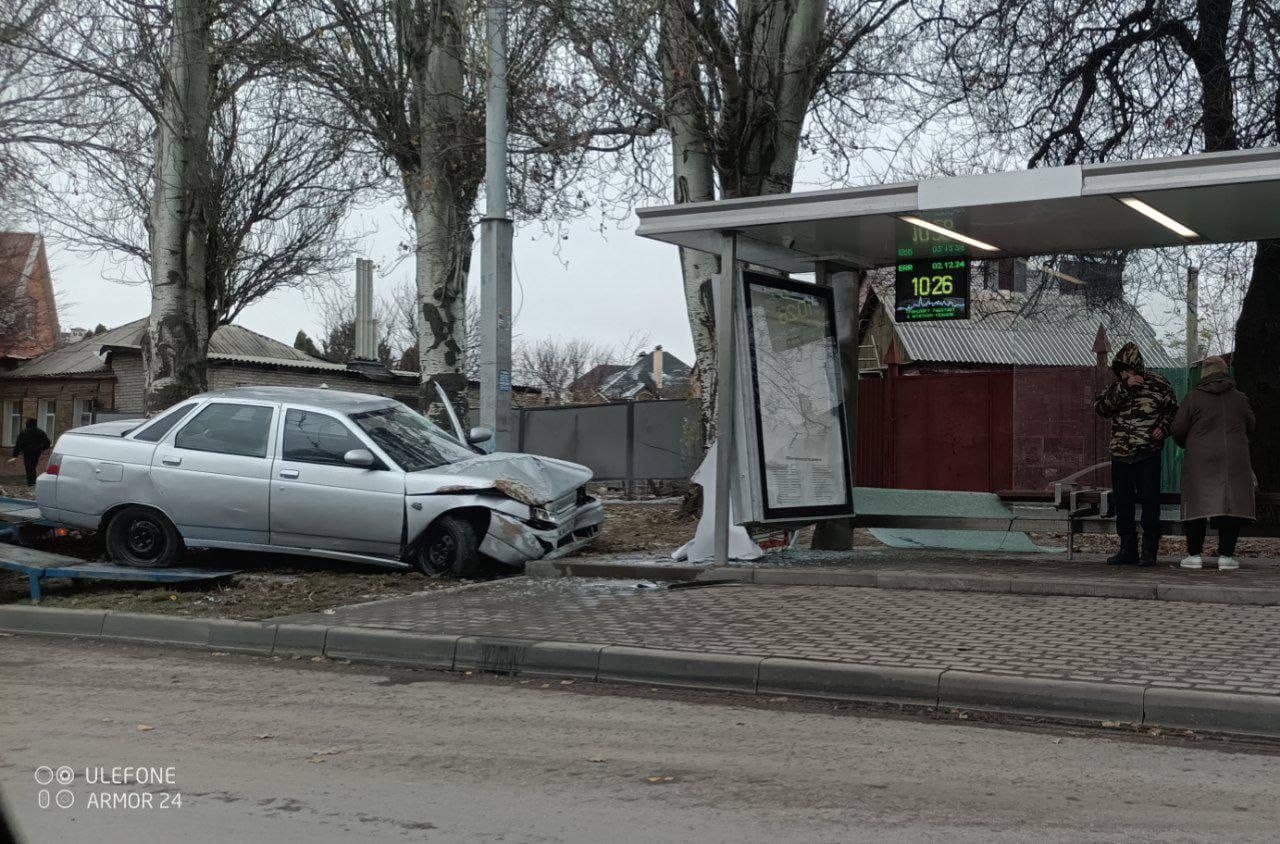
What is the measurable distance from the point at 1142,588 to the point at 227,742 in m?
Result: 6.55

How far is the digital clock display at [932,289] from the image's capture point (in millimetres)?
11781

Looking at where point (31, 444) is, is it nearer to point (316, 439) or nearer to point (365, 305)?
point (365, 305)

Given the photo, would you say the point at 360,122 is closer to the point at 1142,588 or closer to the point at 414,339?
the point at 1142,588

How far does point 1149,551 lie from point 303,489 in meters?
7.50

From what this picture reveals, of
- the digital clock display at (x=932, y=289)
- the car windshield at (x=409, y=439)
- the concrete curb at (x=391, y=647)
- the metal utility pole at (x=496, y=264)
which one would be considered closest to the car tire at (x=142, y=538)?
the car windshield at (x=409, y=439)

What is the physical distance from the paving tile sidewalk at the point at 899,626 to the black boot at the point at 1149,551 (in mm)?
1891

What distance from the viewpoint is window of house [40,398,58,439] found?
49.8 meters

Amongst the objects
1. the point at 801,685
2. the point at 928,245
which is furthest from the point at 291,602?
the point at 928,245

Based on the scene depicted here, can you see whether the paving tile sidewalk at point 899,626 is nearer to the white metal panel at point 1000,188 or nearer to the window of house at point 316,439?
the window of house at point 316,439

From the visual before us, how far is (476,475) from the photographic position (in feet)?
38.0

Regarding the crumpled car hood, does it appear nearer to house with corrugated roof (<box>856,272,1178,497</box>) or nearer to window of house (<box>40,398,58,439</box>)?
house with corrugated roof (<box>856,272,1178,497</box>)

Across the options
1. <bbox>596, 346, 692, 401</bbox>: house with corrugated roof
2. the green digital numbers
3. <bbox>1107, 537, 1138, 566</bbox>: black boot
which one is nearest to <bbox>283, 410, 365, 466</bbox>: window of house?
the green digital numbers

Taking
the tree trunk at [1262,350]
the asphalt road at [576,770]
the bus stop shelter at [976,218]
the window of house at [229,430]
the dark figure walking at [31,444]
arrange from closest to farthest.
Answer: the asphalt road at [576,770]
the bus stop shelter at [976,218]
the window of house at [229,430]
the tree trunk at [1262,350]
the dark figure walking at [31,444]

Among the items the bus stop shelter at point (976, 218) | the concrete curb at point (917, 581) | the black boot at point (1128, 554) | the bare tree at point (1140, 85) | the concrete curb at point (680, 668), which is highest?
the bare tree at point (1140, 85)
